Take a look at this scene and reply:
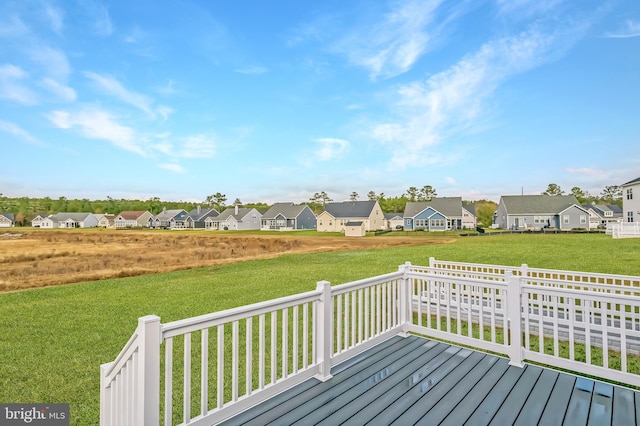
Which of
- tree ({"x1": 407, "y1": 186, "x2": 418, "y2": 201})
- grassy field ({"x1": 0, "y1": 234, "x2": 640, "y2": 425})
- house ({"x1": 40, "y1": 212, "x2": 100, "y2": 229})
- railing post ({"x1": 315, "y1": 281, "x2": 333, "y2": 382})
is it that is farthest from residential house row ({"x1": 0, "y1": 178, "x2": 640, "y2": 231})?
railing post ({"x1": 315, "y1": 281, "x2": 333, "y2": 382})

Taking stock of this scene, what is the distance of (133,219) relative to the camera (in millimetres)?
85750

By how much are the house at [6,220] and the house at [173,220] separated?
4235cm

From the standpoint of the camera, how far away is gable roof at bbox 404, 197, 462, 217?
1890 inches

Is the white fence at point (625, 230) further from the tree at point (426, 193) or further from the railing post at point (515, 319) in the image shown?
the tree at point (426, 193)

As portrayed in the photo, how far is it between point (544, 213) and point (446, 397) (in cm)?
4980

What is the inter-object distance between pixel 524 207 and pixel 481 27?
40167 millimetres

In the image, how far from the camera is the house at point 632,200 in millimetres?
25297

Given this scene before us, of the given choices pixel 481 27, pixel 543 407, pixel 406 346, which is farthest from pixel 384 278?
pixel 481 27

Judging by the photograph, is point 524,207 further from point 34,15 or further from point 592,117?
point 34,15

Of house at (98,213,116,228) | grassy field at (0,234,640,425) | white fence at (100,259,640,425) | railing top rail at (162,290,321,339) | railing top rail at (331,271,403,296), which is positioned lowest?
grassy field at (0,234,640,425)

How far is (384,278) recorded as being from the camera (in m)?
4.21

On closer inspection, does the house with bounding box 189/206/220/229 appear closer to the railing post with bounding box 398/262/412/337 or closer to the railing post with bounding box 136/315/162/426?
the railing post with bounding box 398/262/412/337

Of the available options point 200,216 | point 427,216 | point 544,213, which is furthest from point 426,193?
point 200,216

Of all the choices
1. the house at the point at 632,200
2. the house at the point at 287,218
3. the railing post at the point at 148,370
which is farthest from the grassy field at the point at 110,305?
the house at the point at 287,218
